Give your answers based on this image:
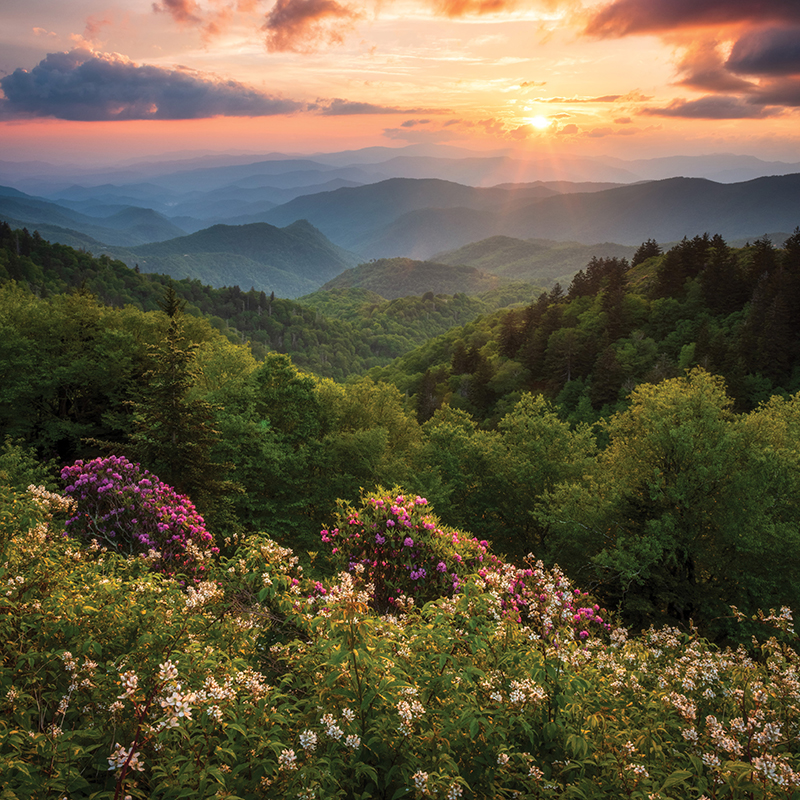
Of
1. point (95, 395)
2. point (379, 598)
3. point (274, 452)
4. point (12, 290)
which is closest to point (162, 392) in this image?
point (274, 452)

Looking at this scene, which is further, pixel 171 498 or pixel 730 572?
pixel 730 572

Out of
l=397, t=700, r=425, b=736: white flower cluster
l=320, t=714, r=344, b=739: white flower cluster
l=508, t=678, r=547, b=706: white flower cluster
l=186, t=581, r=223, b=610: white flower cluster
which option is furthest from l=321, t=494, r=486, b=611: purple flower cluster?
l=320, t=714, r=344, b=739: white flower cluster

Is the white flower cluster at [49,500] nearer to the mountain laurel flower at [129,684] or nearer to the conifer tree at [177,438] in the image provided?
the mountain laurel flower at [129,684]

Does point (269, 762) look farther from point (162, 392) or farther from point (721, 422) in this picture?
point (721, 422)

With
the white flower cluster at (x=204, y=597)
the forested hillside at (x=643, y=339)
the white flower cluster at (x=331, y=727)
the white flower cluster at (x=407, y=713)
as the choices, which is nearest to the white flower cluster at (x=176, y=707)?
the white flower cluster at (x=331, y=727)

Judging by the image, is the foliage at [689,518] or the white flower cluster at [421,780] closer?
the white flower cluster at [421,780]

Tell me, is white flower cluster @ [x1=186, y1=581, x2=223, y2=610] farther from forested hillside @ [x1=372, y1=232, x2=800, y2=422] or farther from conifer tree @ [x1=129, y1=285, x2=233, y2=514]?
forested hillside @ [x1=372, y1=232, x2=800, y2=422]

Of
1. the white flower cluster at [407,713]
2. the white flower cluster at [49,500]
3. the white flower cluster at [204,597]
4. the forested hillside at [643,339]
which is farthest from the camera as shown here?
the forested hillside at [643,339]

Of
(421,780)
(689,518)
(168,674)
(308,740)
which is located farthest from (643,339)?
(168,674)

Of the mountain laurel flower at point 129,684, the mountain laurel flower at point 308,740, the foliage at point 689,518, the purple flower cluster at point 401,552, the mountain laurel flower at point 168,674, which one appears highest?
the mountain laurel flower at point 168,674

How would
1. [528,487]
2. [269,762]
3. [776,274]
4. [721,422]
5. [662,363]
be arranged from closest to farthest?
[269,762] < [721,422] < [528,487] < [662,363] < [776,274]

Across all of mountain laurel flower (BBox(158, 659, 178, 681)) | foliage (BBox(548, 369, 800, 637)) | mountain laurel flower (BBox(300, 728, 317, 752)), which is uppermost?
mountain laurel flower (BBox(158, 659, 178, 681))

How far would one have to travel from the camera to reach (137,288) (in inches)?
6969

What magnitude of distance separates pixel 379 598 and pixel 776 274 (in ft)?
285
